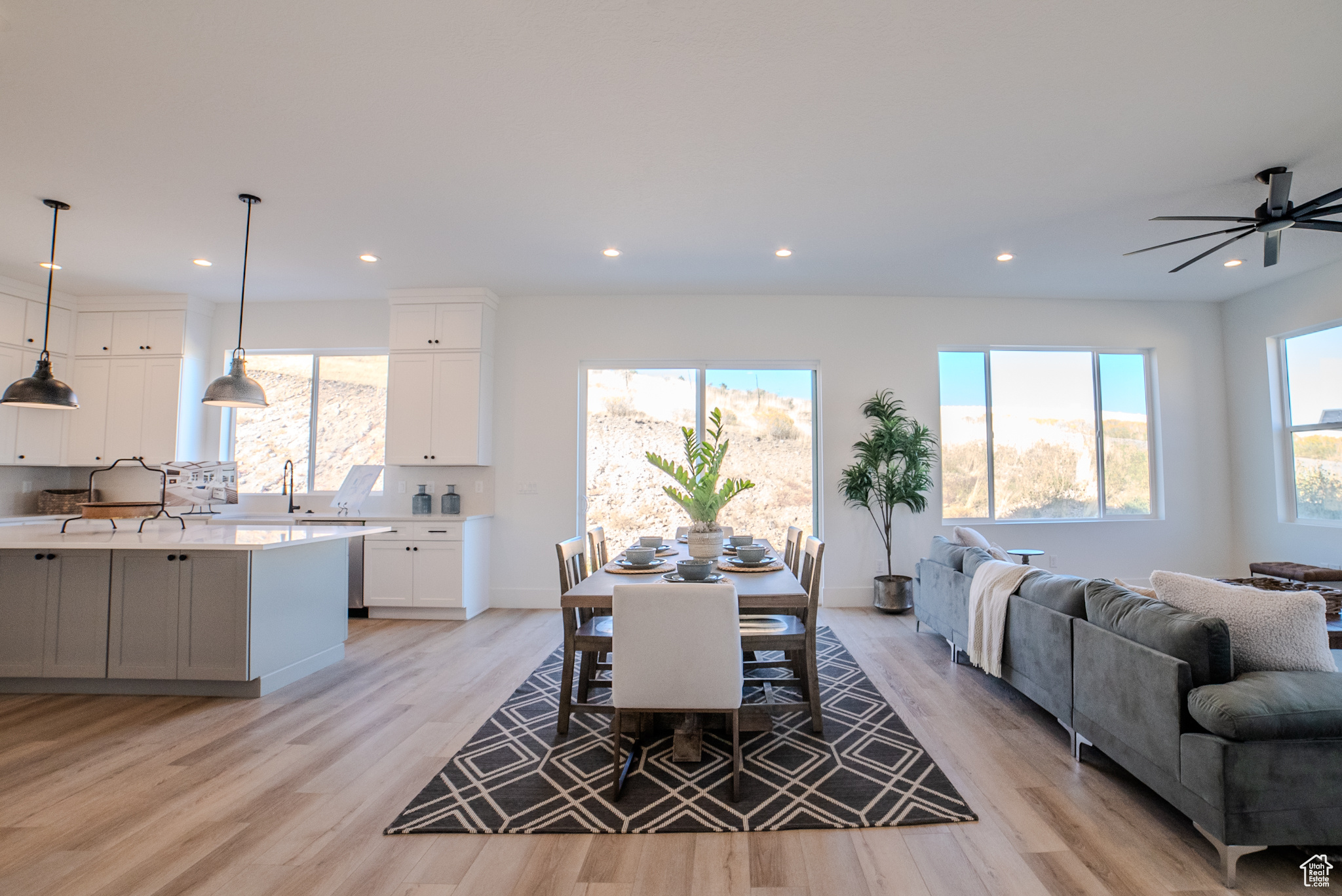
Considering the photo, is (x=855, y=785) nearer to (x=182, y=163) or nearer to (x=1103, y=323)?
(x=182, y=163)

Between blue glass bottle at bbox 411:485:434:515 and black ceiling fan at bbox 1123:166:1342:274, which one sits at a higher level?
black ceiling fan at bbox 1123:166:1342:274

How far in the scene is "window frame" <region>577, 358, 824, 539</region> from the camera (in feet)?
19.1

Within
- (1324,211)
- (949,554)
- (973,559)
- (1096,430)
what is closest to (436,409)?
(949,554)

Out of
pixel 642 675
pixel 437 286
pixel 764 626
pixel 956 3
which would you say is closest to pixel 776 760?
pixel 764 626

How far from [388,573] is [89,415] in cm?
321

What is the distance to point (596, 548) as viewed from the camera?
3.65 meters

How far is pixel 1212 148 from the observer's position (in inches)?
125

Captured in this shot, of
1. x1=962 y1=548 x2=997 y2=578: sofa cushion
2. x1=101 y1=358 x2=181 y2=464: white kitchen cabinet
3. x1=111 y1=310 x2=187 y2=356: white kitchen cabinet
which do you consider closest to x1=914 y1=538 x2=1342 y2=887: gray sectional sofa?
x1=962 y1=548 x2=997 y2=578: sofa cushion

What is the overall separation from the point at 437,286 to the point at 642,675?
14.5 ft

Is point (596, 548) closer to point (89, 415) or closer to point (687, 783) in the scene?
point (687, 783)

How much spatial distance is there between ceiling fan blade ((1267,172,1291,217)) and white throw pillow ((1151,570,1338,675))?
2409mm

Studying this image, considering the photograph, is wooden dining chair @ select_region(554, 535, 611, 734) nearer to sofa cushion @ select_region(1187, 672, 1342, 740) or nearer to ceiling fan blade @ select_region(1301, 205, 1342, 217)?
sofa cushion @ select_region(1187, 672, 1342, 740)

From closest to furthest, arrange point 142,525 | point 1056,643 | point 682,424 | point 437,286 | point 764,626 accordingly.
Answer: point 1056,643 < point 764,626 < point 142,525 < point 437,286 < point 682,424

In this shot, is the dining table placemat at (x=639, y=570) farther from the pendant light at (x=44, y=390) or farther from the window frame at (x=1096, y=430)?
the window frame at (x=1096, y=430)
